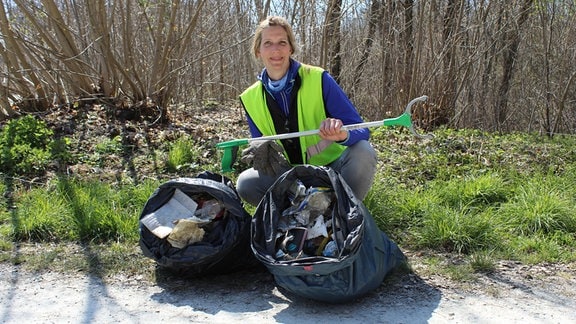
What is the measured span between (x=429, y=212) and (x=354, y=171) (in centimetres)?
90

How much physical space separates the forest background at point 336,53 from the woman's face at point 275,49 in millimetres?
1843

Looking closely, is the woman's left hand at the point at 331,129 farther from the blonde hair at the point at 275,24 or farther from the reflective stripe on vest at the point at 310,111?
the blonde hair at the point at 275,24

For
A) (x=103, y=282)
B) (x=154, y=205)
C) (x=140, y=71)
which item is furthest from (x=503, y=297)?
(x=140, y=71)

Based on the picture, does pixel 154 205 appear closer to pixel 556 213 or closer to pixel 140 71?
pixel 556 213

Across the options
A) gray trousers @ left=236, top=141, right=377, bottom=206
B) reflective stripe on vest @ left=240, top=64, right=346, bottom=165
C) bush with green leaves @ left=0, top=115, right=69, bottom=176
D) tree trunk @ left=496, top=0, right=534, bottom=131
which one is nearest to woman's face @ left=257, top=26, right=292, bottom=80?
reflective stripe on vest @ left=240, top=64, right=346, bottom=165

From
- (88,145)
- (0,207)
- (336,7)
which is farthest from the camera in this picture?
(336,7)

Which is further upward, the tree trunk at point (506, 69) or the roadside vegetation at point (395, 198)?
the tree trunk at point (506, 69)

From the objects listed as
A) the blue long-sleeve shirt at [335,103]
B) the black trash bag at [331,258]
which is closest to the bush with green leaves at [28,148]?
the blue long-sleeve shirt at [335,103]

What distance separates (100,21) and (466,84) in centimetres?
521

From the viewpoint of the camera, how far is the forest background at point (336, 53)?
610cm

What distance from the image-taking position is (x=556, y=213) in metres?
3.64

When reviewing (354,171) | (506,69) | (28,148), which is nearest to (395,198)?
(354,171)

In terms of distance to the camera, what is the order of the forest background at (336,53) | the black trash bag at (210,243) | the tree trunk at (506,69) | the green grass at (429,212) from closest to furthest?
the black trash bag at (210,243), the green grass at (429,212), the forest background at (336,53), the tree trunk at (506,69)

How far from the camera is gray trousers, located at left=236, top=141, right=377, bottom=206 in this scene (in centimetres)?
304
